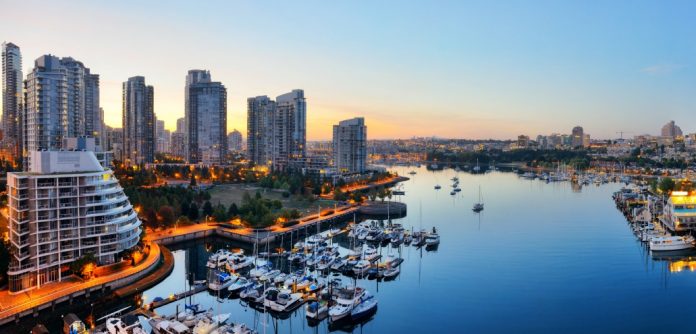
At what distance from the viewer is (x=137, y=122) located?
55.9 metres

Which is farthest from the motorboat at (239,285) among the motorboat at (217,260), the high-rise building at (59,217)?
the high-rise building at (59,217)

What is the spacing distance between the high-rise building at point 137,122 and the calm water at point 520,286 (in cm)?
4095

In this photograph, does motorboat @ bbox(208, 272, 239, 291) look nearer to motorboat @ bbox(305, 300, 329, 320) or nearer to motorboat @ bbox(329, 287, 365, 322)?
motorboat @ bbox(305, 300, 329, 320)

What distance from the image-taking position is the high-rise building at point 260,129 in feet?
173

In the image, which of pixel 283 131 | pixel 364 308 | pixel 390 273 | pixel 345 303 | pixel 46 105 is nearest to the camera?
pixel 345 303

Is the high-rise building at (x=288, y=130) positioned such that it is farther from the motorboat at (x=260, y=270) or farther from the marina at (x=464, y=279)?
the motorboat at (x=260, y=270)

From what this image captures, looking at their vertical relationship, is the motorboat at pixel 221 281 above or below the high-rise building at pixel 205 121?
below

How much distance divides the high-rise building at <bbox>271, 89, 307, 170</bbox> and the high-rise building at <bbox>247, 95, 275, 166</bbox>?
98cm

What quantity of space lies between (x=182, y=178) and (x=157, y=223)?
2518 cm

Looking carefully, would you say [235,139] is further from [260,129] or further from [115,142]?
[260,129]

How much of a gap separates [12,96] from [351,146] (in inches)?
1226

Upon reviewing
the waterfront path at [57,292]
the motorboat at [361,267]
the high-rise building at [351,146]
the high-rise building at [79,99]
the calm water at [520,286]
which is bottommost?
the calm water at [520,286]

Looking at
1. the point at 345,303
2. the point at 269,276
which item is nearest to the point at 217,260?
the point at 269,276

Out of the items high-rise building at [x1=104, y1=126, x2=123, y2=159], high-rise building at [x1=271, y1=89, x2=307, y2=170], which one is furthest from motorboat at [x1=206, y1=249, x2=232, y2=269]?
high-rise building at [x1=104, y1=126, x2=123, y2=159]
